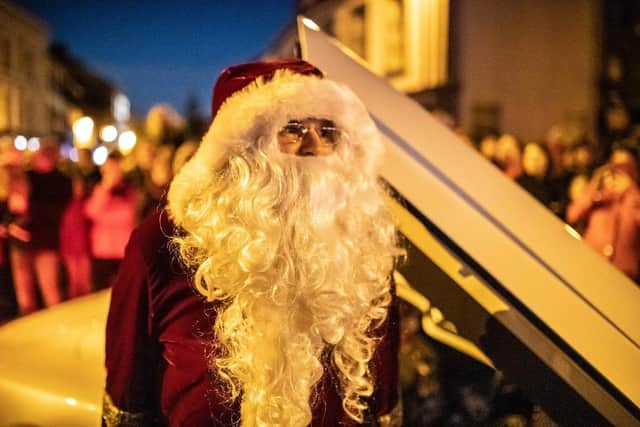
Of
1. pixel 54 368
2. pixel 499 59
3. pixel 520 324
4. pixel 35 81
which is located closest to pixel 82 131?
pixel 499 59

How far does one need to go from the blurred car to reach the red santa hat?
79 cm

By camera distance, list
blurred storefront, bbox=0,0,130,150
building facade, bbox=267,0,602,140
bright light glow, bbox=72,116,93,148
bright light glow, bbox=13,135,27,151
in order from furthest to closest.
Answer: blurred storefront, bbox=0,0,130,150 → bright light glow, bbox=72,116,93,148 → building facade, bbox=267,0,602,140 → bright light glow, bbox=13,135,27,151

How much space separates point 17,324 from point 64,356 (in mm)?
269

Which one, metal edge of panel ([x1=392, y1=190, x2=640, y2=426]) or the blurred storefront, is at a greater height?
metal edge of panel ([x1=392, y1=190, x2=640, y2=426])

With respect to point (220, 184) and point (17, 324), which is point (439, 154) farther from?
point (17, 324)

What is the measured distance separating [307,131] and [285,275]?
40cm

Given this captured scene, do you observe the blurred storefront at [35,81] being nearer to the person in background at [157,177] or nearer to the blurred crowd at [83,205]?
the blurred crowd at [83,205]

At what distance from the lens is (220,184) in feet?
5.75

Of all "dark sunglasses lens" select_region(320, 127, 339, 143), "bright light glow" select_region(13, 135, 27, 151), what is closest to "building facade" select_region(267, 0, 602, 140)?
"bright light glow" select_region(13, 135, 27, 151)

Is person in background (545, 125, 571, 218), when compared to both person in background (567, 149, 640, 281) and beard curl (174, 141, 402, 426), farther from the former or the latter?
beard curl (174, 141, 402, 426)

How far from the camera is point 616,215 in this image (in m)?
5.23

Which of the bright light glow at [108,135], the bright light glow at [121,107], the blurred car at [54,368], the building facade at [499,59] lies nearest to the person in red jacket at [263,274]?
the blurred car at [54,368]

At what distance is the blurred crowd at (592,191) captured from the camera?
5.16m

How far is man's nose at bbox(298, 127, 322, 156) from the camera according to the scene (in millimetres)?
1826
